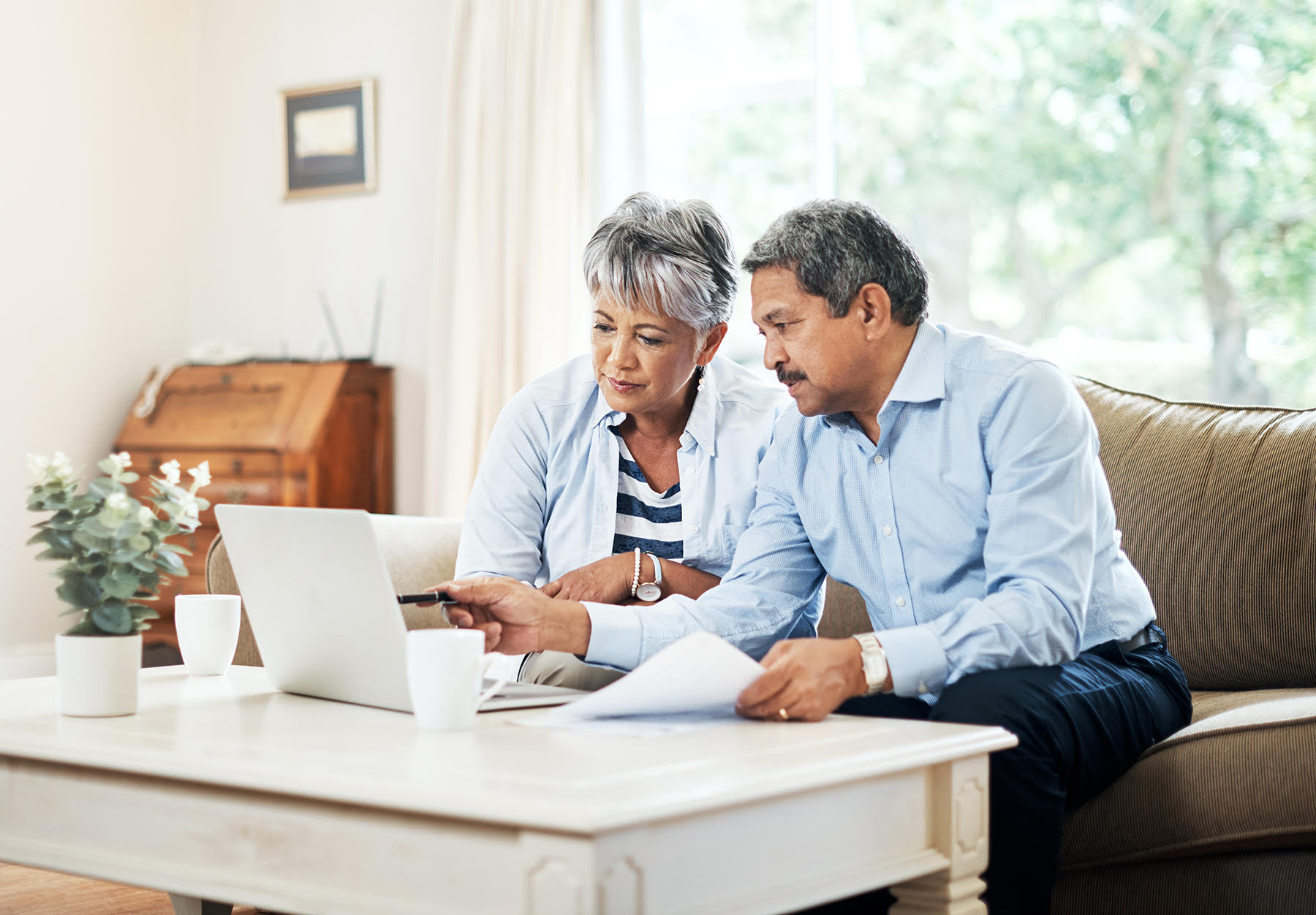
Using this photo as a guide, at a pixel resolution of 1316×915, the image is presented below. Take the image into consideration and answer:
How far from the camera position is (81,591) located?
4.17 feet

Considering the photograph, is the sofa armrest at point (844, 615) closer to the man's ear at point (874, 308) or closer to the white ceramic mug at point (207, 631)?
the man's ear at point (874, 308)

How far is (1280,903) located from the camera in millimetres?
1522

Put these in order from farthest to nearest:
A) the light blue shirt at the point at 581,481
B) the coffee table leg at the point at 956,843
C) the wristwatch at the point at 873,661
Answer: the light blue shirt at the point at 581,481
the wristwatch at the point at 873,661
the coffee table leg at the point at 956,843

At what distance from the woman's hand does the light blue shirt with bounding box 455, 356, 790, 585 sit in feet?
0.24

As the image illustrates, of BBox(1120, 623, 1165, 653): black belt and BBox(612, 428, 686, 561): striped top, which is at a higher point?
BBox(612, 428, 686, 561): striped top

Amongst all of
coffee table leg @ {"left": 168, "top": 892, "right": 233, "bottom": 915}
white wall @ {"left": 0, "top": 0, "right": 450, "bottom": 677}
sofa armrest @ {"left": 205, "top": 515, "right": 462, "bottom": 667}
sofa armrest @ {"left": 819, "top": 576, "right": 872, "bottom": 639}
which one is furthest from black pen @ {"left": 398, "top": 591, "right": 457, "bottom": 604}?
white wall @ {"left": 0, "top": 0, "right": 450, "bottom": 677}

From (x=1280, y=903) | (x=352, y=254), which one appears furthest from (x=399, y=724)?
(x=352, y=254)

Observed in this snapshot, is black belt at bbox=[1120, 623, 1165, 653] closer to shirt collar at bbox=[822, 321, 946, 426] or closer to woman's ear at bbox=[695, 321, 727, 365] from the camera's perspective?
shirt collar at bbox=[822, 321, 946, 426]

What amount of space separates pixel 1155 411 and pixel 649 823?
153 cm

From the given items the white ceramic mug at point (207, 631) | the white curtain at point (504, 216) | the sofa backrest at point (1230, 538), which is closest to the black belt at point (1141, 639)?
the sofa backrest at point (1230, 538)

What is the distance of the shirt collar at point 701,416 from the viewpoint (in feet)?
6.35

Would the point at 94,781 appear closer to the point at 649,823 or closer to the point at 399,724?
the point at 399,724

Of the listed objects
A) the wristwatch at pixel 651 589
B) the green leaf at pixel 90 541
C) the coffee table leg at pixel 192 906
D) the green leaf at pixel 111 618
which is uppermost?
the green leaf at pixel 90 541

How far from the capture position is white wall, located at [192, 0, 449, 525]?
3992 mm
